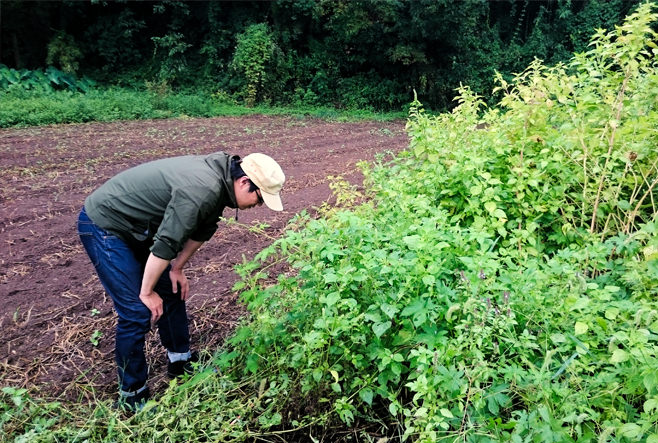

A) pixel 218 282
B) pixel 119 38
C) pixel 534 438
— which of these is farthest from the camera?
pixel 119 38

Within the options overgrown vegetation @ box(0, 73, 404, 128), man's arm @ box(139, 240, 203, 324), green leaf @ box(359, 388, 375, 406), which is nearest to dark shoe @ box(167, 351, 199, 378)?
man's arm @ box(139, 240, 203, 324)

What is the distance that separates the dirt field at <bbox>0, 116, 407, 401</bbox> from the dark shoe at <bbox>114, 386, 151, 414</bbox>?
0.53 feet

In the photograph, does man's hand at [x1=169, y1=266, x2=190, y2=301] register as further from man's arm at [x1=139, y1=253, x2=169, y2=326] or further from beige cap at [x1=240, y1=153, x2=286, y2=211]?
beige cap at [x1=240, y1=153, x2=286, y2=211]

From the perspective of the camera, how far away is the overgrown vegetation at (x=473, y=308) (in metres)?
1.60

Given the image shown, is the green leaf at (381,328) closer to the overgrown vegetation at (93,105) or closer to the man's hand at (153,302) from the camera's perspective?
the man's hand at (153,302)

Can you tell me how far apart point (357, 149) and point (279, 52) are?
9925 millimetres

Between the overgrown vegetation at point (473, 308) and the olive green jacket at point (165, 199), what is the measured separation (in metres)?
0.35

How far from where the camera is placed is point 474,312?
5.59 feet

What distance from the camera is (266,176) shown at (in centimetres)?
230

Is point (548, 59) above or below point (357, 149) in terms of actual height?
above

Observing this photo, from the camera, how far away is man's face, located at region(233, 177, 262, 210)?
7.71ft

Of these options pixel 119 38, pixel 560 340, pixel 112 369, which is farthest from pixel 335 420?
pixel 119 38

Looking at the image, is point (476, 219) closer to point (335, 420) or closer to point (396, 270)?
point (396, 270)

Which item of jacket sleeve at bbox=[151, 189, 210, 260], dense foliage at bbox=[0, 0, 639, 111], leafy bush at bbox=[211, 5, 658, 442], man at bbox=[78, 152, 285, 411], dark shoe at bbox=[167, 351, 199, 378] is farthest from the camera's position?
dense foliage at bbox=[0, 0, 639, 111]
